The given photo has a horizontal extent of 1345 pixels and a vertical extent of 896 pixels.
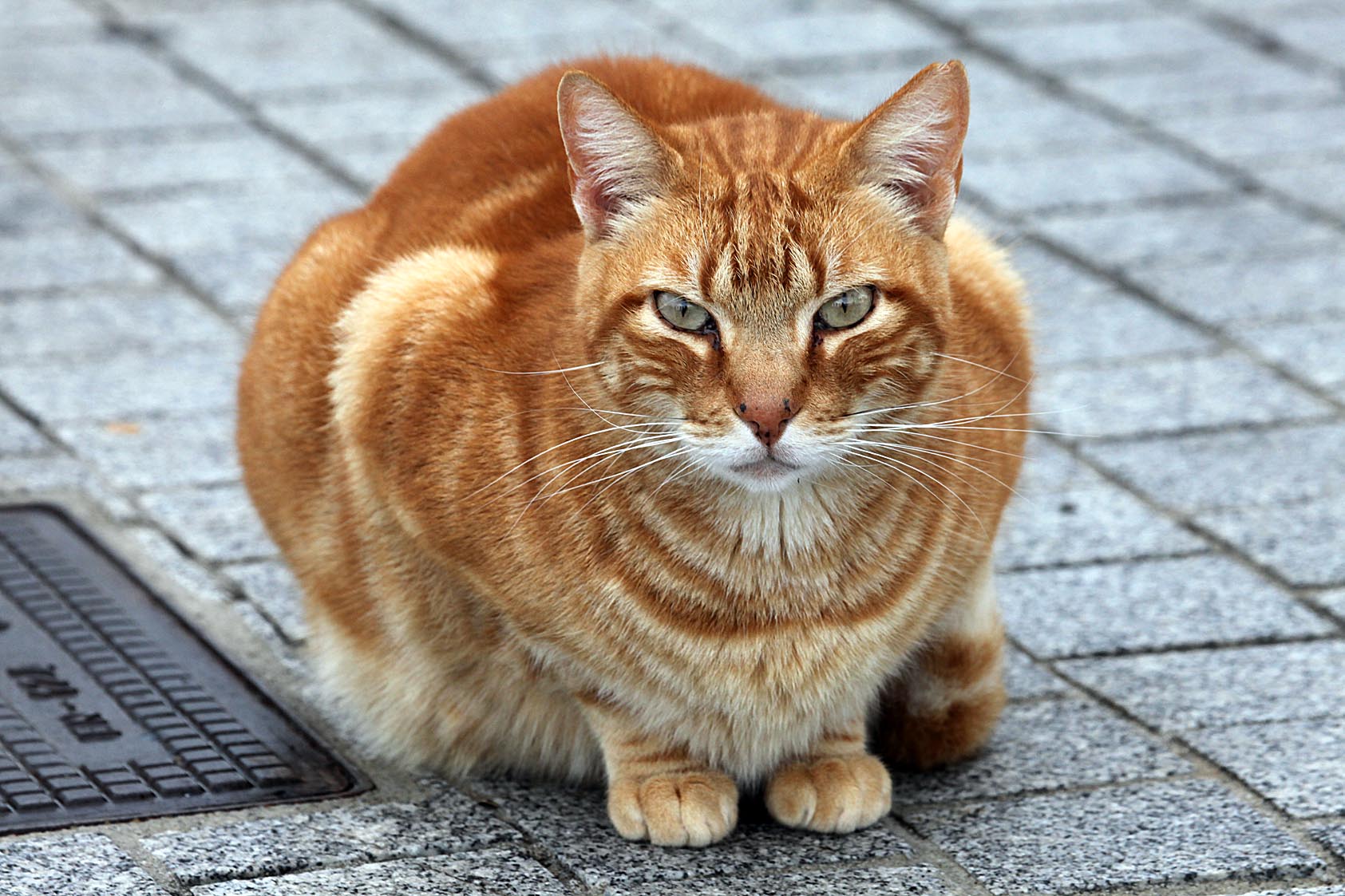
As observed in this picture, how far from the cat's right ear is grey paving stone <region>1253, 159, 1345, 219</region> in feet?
11.2

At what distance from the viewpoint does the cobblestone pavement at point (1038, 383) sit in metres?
3.04

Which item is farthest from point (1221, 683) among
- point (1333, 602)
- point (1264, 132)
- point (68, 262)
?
point (68, 262)

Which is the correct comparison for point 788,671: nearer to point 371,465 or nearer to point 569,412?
point 569,412

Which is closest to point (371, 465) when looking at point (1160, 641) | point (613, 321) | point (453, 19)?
point (613, 321)

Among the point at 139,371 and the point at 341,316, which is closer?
the point at 341,316

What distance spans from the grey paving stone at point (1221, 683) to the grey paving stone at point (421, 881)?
118 cm

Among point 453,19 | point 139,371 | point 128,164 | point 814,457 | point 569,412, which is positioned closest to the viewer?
point 814,457

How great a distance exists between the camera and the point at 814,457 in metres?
2.71

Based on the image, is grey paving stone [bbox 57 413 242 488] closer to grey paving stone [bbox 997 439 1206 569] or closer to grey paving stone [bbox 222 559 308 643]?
grey paving stone [bbox 222 559 308 643]

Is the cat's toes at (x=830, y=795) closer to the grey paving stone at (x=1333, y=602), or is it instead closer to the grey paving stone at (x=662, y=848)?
the grey paving stone at (x=662, y=848)

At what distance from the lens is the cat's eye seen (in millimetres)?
2742

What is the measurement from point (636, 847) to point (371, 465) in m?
0.73

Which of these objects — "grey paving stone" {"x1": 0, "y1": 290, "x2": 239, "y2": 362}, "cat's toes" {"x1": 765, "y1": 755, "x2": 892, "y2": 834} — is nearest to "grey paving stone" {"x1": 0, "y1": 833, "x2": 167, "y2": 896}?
"cat's toes" {"x1": 765, "y1": 755, "x2": 892, "y2": 834}

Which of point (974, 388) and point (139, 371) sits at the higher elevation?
point (974, 388)
